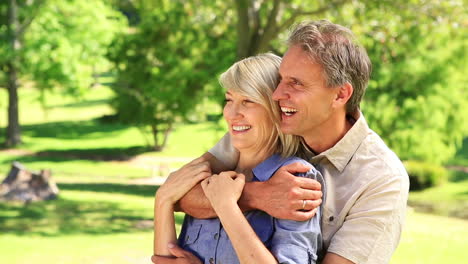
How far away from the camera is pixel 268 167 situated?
280 centimetres

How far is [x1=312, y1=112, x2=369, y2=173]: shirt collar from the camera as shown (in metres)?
2.81

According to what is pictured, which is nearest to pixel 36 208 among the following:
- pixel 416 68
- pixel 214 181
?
pixel 416 68

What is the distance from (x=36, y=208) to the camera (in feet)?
46.0

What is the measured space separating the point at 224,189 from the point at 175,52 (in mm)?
19394

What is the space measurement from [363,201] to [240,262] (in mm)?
529

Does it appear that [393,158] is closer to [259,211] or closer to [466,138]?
[259,211]

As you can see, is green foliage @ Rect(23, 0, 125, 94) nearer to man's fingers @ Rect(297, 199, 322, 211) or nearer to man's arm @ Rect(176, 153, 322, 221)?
man's arm @ Rect(176, 153, 322, 221)

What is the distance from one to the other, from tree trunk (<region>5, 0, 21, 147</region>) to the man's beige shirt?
1026 inches

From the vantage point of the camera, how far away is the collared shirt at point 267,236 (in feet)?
8.28

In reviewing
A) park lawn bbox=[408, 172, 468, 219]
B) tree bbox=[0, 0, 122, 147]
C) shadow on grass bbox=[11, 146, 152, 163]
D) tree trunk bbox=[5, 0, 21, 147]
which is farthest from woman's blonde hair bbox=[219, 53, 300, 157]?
shadow on grass bbox=[11, 146, 152, 163]

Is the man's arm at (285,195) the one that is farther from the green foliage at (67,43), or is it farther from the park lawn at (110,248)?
the green foliage at (67,43)

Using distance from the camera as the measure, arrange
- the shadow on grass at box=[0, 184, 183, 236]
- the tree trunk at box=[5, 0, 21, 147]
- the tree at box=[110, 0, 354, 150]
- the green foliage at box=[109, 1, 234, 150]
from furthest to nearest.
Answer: the tree trunk at box=[5, 0, 21, 147] → the green foliage at box=[109, 1, 234, 150] → the tree at box=[110, 0, 354, 150] → the shadow on grass at box=[0, 184, 183, 236]

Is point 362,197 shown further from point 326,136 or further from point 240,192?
point 240,192

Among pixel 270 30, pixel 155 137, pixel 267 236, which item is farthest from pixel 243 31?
pixel 155 137
